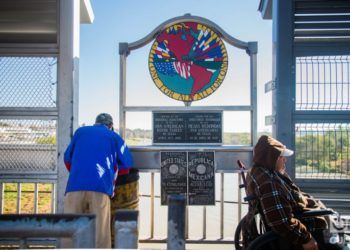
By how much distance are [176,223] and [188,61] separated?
2.73 metres

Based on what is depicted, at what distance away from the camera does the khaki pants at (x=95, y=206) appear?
3.67 metres

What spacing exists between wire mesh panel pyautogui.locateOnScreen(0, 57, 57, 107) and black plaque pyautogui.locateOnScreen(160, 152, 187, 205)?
141 centimetres

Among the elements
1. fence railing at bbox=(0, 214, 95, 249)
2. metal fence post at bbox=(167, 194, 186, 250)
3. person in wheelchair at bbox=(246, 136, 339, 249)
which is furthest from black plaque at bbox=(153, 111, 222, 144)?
fence railing at bbox=(0, 214, 95, 249)

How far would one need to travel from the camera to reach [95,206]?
3672 millimetres

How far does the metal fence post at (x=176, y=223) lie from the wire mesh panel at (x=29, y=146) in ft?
7.56

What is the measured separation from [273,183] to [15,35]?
3264 mm

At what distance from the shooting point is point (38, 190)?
165 inches

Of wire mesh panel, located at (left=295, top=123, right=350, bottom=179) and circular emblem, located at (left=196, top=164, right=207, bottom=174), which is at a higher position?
wire mesh panel, located at (left=295, top=123, right=350, bottom=179)

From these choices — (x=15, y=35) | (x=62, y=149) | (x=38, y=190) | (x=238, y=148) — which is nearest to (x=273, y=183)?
(x=238, y=148)

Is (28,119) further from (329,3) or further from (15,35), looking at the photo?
(329,3)

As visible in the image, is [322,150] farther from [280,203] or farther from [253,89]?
[280,203]

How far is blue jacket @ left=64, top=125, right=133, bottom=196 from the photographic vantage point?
3658mm

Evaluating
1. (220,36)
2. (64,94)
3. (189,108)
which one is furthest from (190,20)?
(64,94)

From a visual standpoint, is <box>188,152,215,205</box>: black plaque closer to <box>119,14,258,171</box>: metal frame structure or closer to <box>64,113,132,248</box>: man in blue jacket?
<box>119,14,258,171</box>: metal frame structure
